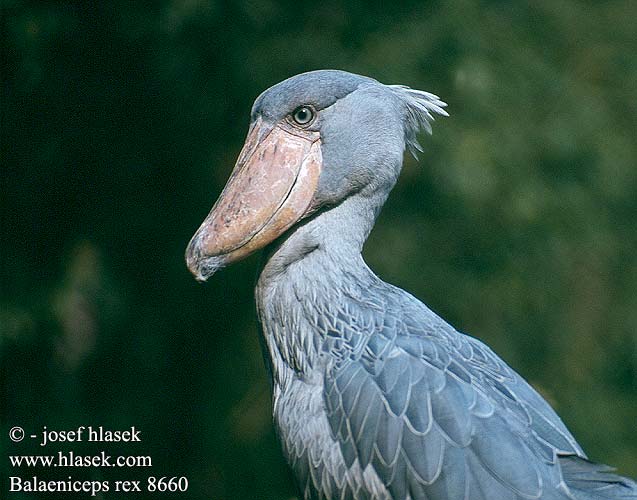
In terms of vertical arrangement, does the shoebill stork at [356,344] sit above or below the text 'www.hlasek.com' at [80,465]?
above

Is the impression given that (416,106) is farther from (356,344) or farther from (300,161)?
(356,344)

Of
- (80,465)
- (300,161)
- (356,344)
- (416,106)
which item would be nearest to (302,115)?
(300,161)

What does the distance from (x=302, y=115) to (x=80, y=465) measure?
2.05 metres

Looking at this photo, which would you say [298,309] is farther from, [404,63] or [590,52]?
[590,52]

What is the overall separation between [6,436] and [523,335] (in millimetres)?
2103

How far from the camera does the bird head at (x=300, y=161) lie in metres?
1.88

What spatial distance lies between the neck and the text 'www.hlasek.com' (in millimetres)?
1503

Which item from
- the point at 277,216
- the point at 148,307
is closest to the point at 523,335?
the point at 148,307

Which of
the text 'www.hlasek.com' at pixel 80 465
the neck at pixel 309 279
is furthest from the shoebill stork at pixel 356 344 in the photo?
the text 'www.hlasek.com' at pixel 80 465

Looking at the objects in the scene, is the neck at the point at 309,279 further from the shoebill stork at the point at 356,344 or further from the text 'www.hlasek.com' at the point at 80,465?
the text 'www.hlasek.com' at the point at 80,465

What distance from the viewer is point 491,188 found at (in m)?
3.51

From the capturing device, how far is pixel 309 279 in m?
1.94

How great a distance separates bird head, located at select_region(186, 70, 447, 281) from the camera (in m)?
1.88

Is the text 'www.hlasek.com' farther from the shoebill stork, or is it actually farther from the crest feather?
the crest feather
